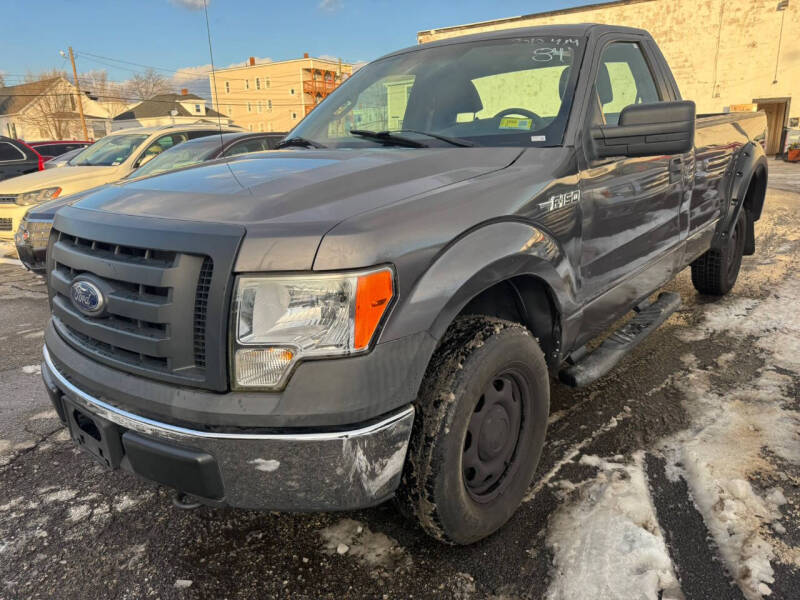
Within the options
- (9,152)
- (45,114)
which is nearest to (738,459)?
(9,152)

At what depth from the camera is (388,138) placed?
253cm

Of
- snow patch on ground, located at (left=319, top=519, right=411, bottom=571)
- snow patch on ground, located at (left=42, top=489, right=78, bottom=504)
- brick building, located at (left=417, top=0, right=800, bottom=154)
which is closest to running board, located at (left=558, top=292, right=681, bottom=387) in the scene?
snow patch on ground, located at (left=319, top=519, right=411, bottom=571)

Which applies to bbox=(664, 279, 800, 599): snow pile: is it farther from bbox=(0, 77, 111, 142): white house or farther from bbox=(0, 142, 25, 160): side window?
bbox=(0, 77, 111, 142): white house

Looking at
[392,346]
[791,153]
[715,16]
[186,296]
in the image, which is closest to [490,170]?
[392,346]

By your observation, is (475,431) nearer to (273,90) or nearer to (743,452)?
(743,452)

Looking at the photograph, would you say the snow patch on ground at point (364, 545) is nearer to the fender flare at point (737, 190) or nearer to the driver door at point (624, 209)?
the driver door at point (624, 209)

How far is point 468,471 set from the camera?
195 centimetres

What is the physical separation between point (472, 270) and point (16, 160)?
1209 cm

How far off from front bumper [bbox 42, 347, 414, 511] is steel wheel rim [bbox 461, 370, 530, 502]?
0.35 meters

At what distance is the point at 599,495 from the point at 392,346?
1.29m

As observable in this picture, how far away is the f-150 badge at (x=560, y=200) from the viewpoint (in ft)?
6.81

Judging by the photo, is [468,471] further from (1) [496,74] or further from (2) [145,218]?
(1) [496,74]

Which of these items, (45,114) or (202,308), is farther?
(45,114)

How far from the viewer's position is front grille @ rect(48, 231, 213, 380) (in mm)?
1504
